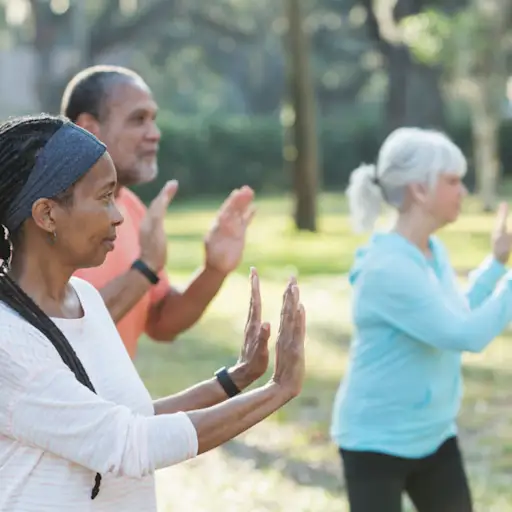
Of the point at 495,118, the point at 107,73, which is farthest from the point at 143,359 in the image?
the point at 495,118

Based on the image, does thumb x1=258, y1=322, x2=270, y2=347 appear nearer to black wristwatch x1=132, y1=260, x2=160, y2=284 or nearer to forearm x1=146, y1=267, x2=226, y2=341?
black wristwatch x1=132, y1=260, x2=160, y2=284

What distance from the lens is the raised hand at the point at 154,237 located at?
407cm

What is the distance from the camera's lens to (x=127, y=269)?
413 cm

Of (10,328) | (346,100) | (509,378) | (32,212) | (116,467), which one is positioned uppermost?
(32,212)

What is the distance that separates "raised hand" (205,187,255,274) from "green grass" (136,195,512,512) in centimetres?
247

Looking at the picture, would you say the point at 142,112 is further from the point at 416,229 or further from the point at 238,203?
the point at 416,229

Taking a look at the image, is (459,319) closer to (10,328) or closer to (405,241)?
(405,241)

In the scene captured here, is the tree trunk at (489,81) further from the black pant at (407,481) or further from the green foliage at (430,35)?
the black pant at (407,481)

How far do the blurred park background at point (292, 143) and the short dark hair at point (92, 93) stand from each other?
111 inches

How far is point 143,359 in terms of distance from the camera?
36.3ft

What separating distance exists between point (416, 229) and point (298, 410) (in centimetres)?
457

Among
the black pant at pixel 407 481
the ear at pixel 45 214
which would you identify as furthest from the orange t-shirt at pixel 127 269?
the ear at pixel 45 214

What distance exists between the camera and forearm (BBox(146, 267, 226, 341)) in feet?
14.2

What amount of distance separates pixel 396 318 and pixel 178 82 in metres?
61.5
